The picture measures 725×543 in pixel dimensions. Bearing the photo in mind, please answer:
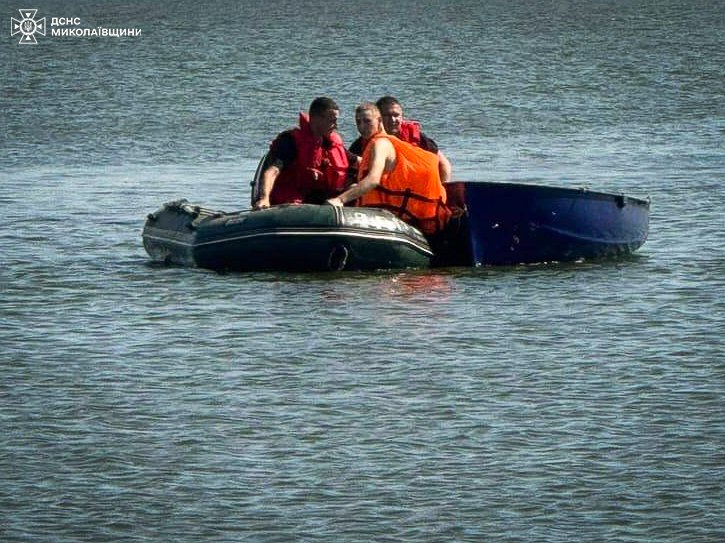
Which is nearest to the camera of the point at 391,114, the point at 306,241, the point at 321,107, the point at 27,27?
the point at 306,241

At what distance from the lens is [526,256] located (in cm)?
1475

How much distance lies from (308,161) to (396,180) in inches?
30.6

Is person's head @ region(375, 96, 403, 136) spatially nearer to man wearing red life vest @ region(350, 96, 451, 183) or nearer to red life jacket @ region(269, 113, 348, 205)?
man wearing red life vest @ region(350, 96, 451, 183)

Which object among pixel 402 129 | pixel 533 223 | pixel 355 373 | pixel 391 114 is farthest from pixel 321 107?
pixel 355 373

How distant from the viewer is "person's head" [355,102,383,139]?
14.2 m

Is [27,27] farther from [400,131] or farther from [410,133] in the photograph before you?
[400,131]

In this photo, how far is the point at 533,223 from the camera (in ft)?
47.8

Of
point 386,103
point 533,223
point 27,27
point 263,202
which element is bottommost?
point 533,223

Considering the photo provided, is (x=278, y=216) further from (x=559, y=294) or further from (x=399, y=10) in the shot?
(x=399, y=10)

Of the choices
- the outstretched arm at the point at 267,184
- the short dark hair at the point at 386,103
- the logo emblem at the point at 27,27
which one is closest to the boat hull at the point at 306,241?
the outstretched arm at the point at 267,184

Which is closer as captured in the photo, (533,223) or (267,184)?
(533,223)

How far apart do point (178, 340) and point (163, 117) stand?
56.6ft

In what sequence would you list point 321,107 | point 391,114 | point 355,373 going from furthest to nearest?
point 321,107, point 391,114, point 355,373

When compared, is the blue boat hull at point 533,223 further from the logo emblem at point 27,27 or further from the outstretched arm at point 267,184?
the logo emblem at point 27,27
